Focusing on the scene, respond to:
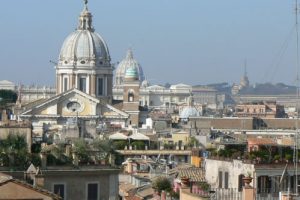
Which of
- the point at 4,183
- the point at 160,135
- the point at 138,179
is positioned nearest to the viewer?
the point at 4,183

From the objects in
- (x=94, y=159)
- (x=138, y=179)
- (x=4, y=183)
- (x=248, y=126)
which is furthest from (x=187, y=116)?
(x=4, y=183)

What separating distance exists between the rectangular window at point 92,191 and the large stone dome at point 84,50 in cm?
11032

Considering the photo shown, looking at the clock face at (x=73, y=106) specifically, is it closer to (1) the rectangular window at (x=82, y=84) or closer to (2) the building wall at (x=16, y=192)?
(1) the rectangular window at (x=82, y=84)

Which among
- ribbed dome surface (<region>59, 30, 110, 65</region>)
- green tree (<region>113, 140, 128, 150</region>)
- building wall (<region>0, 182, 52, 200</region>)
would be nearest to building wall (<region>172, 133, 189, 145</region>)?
green tree (<region>113, 140, 128, 150</region>)

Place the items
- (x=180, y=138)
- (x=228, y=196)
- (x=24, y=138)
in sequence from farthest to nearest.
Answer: (x=180, y=138) < (x=24, y=138) < (x=228, y=196)

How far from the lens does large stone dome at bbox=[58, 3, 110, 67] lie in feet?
446

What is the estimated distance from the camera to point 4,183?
63.6ft

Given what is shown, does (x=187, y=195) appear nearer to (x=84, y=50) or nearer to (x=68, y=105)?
(x=68, y=105)

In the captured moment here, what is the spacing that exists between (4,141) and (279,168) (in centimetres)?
831

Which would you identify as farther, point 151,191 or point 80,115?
point 80,115

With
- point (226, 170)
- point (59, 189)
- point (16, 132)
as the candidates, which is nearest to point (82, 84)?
point (16, 132)

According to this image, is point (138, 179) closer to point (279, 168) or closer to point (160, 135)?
point (279, 168)

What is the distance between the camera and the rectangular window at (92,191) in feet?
82.5

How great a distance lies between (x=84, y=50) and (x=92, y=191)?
4375 inches
